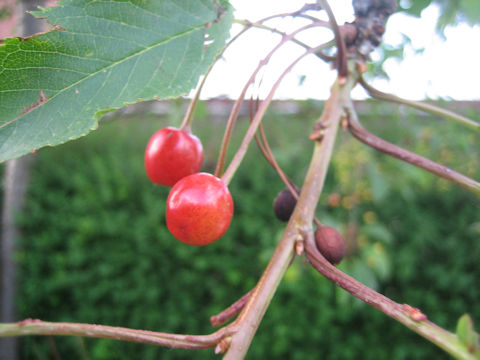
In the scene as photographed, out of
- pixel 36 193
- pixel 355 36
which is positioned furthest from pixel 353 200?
pixel 36 193

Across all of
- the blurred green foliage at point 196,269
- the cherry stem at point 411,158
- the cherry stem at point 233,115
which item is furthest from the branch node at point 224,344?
the blurred green foliage at point 196,269

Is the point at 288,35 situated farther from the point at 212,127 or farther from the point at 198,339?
the point at 212,127

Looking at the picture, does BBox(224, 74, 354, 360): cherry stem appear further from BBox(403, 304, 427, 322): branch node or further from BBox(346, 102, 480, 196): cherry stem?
BBox(403, 304, 427, 322): branch node

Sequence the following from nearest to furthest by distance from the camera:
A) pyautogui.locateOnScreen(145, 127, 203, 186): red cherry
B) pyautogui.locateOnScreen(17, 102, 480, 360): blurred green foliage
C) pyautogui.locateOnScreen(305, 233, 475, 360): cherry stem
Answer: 1. pyautogui.locateOnScreen(305, 233, 475, 360): cherry stem
2. pyautogui.locateOnScreen(145, 127, 203, 186): red cherry
3. pyautogui.locateOnScreen(17, 102, 480, 360): blurred green foliage

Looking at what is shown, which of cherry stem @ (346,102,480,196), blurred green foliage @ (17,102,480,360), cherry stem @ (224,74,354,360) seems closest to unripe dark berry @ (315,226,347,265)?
cherry stem @ (224,74,354,360)

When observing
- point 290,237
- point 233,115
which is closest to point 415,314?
point 290,237

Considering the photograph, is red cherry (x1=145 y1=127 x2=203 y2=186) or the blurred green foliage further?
the blurred green foliage
